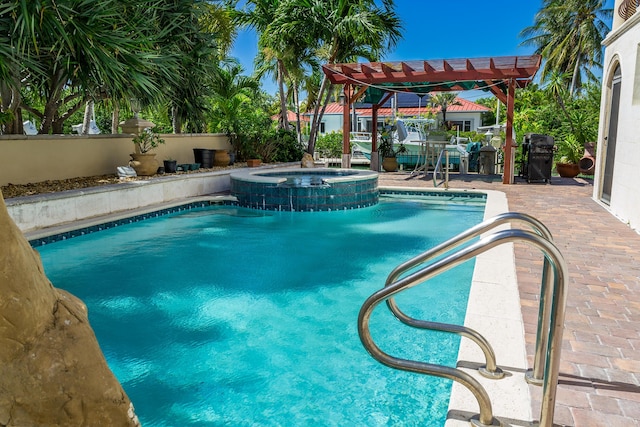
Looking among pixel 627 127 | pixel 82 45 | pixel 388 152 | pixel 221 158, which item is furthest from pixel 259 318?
pixel 388 152

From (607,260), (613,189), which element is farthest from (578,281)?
(613,189)

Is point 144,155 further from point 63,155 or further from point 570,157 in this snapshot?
point 570,157

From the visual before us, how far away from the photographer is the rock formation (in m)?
1.81

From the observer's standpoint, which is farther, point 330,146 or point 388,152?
point 330,146

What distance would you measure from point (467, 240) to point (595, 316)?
174 cm

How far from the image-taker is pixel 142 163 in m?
11.4

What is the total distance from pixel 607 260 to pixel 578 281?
1043mm

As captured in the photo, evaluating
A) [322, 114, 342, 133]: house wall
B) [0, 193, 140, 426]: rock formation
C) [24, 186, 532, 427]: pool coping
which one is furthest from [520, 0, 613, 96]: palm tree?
[0, 193, 140, 426]: rock formation

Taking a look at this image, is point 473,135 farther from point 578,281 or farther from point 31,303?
point 31,303

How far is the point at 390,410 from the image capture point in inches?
128

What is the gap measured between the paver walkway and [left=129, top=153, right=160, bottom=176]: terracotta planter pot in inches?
322

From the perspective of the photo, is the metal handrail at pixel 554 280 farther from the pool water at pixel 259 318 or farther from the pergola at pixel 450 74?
the pergola at pixel 450 74

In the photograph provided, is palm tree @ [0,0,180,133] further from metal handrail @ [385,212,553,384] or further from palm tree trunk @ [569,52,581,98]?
palm tree trunk @ [569,52,581,98]

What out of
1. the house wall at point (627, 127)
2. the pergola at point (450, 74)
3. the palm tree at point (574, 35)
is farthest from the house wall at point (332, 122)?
the house wall at point (627, 127)
